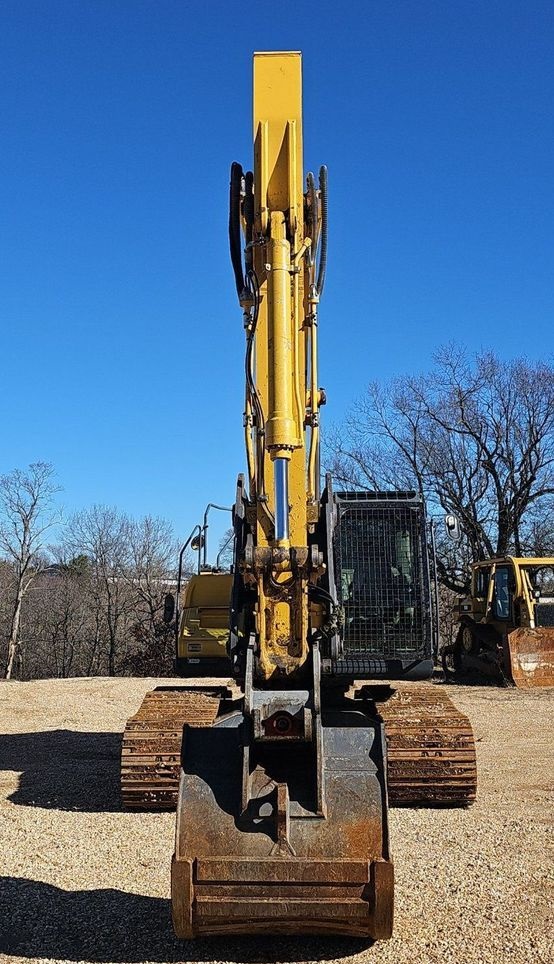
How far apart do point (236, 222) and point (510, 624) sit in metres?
14.3

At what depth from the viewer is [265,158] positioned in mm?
6117

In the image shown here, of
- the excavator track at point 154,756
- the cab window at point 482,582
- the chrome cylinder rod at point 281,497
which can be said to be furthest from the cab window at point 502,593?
the chrome cylinder rod at point 281,497

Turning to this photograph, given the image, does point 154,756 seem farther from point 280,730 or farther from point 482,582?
point 482,582

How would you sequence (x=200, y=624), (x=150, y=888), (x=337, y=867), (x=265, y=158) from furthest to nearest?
1. (x=200, y=624)
2. (x=265, y=158)
3. (x=150, y=888)
4. (x=337, y=867)

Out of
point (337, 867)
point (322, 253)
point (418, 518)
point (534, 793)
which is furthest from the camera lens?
point (418, 518)

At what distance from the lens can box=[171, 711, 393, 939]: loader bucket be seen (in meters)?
4.16

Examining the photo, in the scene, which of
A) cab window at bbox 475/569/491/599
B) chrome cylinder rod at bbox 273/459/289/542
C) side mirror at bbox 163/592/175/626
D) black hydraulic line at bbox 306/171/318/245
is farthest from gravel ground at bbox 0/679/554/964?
cab window at bbox 475/569/491/599

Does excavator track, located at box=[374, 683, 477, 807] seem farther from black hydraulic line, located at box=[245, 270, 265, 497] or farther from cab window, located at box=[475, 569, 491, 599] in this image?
cab window, located at box=[475, 569, 491, 599]

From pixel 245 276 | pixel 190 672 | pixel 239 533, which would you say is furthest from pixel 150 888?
pixel 190 672

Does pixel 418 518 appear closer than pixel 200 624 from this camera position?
Yes

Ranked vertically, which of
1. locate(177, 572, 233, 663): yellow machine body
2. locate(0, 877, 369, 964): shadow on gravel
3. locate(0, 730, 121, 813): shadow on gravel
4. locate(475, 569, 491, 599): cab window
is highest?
locate(475, 569, 491, 599): cab window

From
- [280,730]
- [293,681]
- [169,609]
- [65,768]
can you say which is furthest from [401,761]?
[169,609]

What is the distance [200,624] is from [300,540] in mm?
8488

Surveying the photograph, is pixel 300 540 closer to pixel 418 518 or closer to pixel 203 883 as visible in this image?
pixel 203 883
